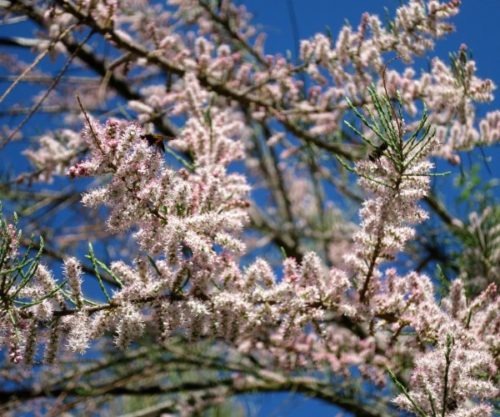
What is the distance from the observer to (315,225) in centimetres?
505

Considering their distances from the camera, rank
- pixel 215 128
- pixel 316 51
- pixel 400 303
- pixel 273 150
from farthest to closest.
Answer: pixel 273 150
pixel 316 51
pixel 215 128
pixel 400 303

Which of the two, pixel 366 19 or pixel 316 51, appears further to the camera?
pixel 316 51

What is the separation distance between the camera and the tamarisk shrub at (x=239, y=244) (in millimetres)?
1443

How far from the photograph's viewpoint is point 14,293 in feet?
4.58

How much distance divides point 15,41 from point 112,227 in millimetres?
2042

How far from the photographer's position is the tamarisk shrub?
4.74ft

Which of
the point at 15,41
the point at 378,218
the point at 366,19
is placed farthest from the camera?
the point at 15,41

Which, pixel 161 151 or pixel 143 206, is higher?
pixel 161 151

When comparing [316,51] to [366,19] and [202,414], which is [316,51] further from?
[202,414]

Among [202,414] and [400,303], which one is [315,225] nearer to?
[202,414]

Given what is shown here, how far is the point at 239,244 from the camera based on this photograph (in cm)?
160

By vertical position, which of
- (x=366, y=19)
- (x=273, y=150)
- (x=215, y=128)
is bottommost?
(x=215, y=128)

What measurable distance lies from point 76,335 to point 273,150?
364cm

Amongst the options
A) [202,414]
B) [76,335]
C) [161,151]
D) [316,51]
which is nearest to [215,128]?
[316,51]
